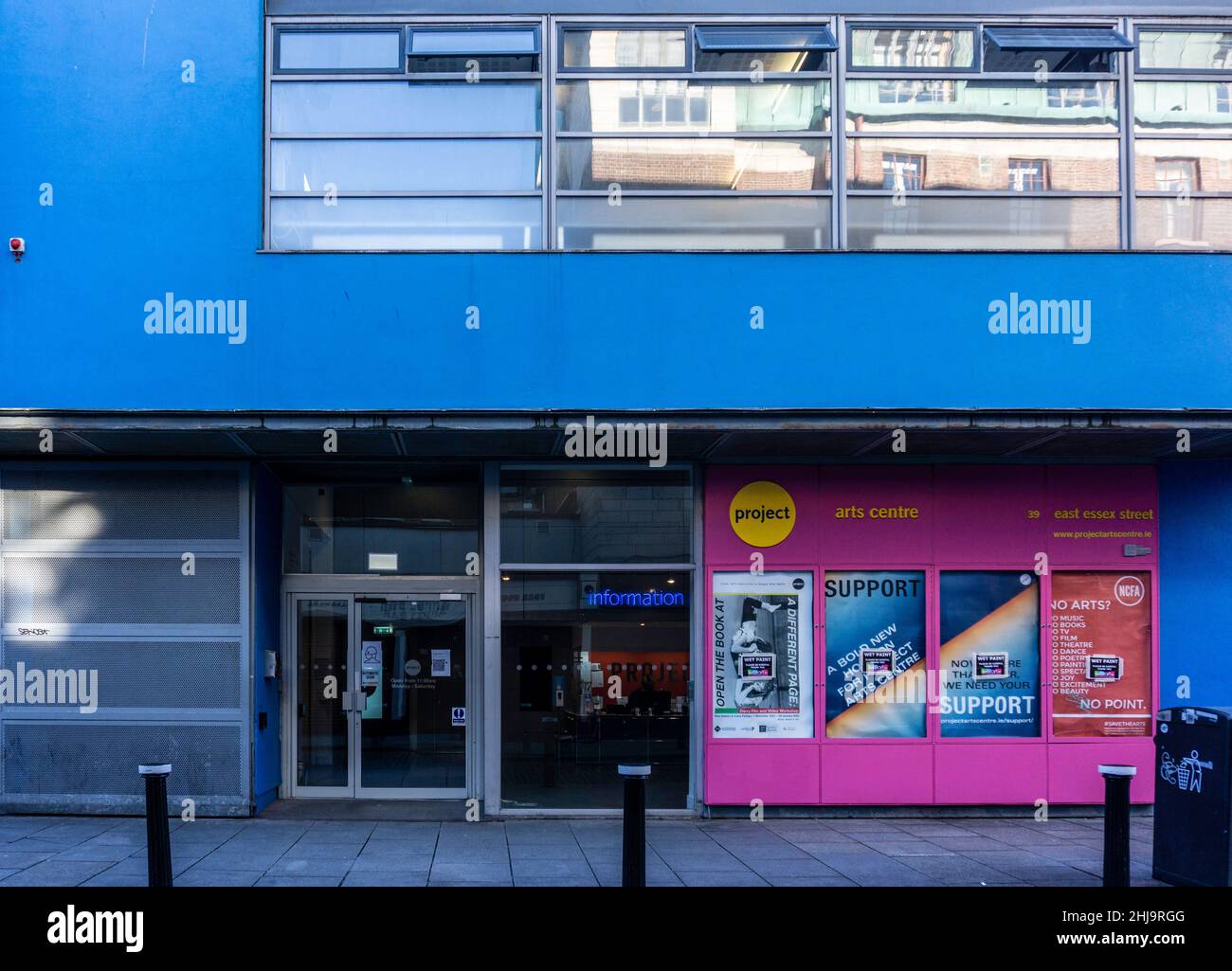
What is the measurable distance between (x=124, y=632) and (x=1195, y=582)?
10.5 metres

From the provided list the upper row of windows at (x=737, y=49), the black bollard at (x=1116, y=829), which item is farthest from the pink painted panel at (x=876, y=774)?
the upper row of windows at (x=737, y=49)

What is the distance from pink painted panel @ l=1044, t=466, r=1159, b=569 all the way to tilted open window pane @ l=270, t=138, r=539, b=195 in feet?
19.7

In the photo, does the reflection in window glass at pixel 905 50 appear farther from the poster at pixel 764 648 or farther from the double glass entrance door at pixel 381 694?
the double glass entrance door at pixel 381 694

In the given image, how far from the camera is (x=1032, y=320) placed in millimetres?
9344

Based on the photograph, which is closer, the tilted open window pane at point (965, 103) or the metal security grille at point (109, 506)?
the tilted open window pane at point (965, 103)

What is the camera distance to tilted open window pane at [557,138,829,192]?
31.6 feet

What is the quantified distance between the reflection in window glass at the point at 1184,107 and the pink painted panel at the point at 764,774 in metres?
6.91

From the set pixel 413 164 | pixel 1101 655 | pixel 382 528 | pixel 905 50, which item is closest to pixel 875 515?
pixel 1101 655

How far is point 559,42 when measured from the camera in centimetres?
963

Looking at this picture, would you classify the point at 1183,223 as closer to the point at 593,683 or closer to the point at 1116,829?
the point at 1116,829

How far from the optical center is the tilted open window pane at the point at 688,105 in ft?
31.7

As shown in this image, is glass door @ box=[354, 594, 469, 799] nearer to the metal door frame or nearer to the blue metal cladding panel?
the metal door frame
